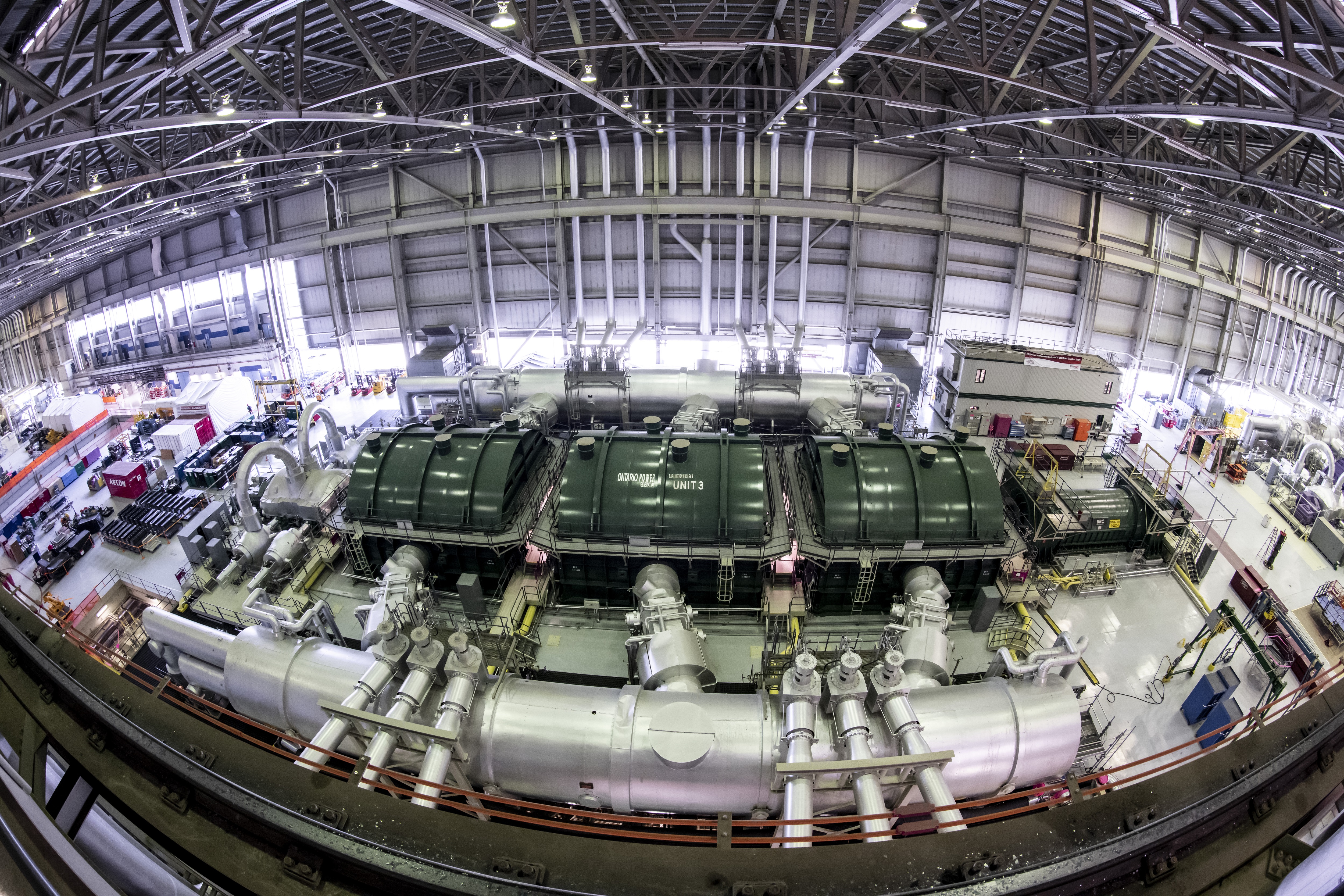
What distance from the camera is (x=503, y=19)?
1238 centimetres

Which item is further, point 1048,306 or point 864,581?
point 1048,306

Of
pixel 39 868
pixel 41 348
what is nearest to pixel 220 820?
pixel 39 868

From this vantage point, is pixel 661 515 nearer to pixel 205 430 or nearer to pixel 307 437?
pixel 307 437

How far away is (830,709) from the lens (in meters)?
8.73

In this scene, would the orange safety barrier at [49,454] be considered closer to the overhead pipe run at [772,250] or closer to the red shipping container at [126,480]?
the red shipping container at [126,480]

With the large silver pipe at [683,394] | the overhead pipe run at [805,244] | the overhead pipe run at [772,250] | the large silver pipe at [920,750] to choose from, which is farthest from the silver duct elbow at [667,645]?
the overhead pipe run at [805,244]

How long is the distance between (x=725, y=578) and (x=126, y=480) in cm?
2082

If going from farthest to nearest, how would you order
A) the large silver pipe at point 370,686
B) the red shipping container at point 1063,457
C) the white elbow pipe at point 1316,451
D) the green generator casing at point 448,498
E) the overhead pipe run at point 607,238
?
the overhead pipe run at point 607,238 < the white elbow pipe at point 1316,451 < the red shipping container at point 1063,457 < the green generator casing at point 448,498 < the large silver pipe at point 370,686

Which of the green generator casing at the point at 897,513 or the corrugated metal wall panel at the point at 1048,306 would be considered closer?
the green generator casing at the point at 897,513

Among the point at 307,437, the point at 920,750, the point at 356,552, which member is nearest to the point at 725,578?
the point at 920,750

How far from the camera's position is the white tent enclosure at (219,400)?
79.4ft

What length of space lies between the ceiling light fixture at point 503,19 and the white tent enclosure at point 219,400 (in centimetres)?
2083

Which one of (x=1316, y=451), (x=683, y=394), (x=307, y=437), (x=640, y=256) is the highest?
(x=640, y=256)

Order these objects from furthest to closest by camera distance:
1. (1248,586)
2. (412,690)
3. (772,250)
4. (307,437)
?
1. (772,250)
2. (307,437)
3. (1248,586)
4. (412,690)
